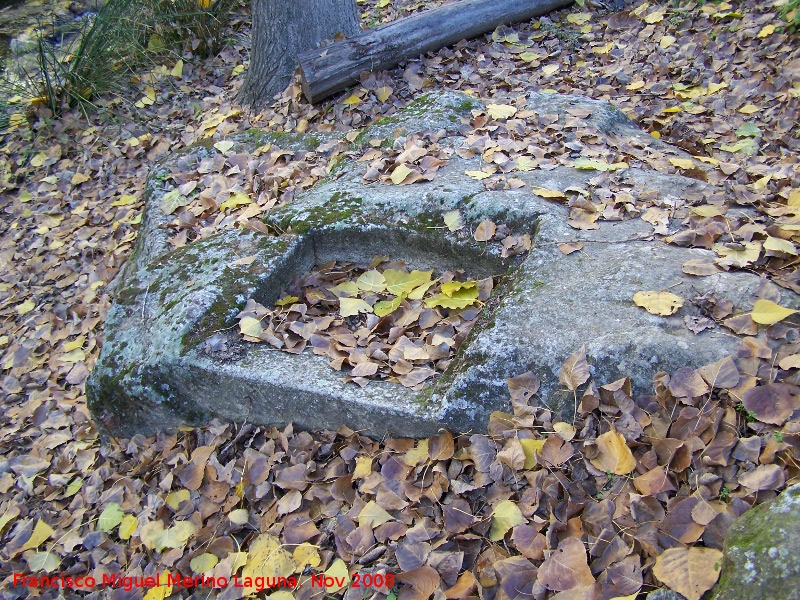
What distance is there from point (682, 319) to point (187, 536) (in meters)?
1.95

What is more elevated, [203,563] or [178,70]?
[178,70]

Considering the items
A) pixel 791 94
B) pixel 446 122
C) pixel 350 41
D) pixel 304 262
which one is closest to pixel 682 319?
pixel 304 262

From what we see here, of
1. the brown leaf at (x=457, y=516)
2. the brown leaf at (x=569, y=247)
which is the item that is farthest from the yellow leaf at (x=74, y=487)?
the brown leaf at (x=569, y=247)

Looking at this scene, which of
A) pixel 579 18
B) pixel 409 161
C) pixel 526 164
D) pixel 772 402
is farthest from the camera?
pixel 579 18

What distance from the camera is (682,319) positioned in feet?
6.59

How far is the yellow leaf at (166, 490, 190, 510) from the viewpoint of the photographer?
93.0 inches

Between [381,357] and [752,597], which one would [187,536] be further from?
[752,597]

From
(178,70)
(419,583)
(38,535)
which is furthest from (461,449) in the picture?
(178,70)

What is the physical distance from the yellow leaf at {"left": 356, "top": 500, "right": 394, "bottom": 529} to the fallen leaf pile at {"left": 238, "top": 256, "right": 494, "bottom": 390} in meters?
0.44

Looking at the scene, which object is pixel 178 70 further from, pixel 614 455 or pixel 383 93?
pixel 614 455

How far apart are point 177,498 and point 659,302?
197cm

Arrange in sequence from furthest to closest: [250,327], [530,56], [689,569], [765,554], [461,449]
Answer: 1. [530,56]
2. [250,327]
3. [461,449]
4. [689,569]
5. [765,554]

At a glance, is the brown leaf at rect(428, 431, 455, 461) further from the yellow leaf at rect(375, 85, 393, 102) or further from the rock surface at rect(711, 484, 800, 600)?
the yellow leaf at rect(375, 85, 393, 102)

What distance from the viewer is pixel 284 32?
447 centimetres
